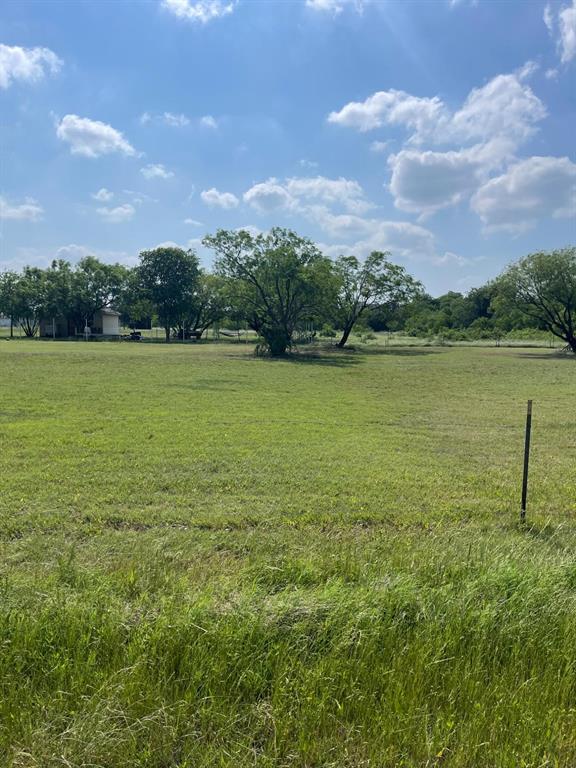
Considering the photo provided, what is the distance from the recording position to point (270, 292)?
34.2m

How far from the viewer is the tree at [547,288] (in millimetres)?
36438

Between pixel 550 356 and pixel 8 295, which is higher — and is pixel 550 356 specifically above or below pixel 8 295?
below

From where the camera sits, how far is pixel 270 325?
33.7m

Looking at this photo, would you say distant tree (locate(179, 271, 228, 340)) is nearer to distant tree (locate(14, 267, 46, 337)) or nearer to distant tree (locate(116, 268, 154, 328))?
distant tree (locate(116, 268, 154, 328))

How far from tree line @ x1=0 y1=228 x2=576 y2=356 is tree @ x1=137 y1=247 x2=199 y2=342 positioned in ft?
0.40

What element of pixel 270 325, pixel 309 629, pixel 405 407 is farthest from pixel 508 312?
pixel 309 629

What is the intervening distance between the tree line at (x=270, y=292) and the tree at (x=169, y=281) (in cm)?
12

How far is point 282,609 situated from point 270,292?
107ft

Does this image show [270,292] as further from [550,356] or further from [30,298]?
[30,298]

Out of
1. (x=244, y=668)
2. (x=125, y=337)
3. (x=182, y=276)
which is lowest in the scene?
(x=244, y=668)

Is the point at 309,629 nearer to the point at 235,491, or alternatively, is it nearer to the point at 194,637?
the point at 194,637

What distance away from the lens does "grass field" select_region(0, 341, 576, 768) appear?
1.97 m

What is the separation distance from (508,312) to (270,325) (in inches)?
804

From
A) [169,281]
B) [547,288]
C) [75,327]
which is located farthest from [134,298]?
[547,288]
